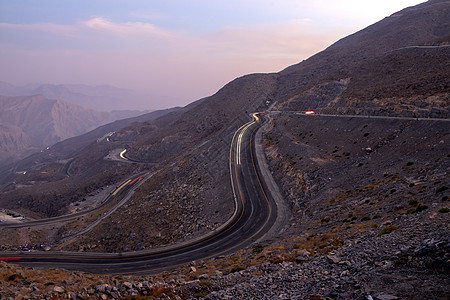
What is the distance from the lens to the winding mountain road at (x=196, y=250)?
3178 cm

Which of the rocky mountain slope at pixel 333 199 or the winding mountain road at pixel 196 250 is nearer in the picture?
the rocky mountain slope at pixel 333 199

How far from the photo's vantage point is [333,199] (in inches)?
1225

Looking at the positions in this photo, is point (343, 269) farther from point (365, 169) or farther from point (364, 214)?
point (365, 169)

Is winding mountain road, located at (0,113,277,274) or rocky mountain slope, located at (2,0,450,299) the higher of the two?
rocky mountain slope, located at (2,0,450,299)

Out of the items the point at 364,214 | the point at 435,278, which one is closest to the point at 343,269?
the point at 435,278

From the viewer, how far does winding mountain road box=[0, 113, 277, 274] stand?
104ft

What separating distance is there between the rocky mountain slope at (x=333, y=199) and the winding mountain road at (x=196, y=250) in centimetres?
303

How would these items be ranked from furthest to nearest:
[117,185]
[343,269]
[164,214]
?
[117,185], [164,214], [343,269]

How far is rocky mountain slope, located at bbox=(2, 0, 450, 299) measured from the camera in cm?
1378

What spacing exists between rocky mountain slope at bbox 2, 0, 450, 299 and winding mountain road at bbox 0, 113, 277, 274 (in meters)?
3.03

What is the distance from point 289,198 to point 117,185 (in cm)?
6711

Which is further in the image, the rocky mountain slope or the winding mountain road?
the winding mountain road

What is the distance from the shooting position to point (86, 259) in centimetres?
3809

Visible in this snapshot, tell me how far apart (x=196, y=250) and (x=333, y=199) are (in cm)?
1753
